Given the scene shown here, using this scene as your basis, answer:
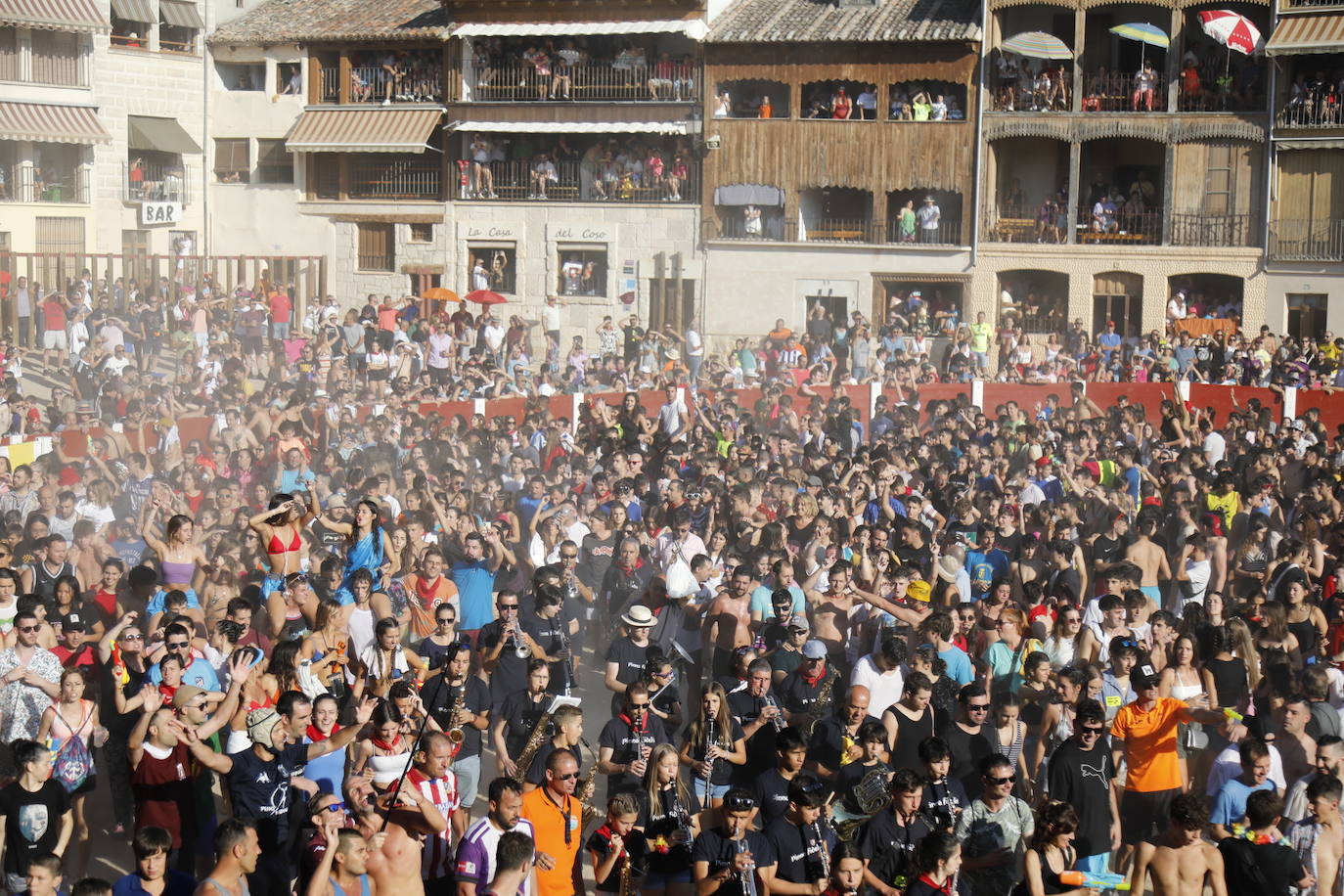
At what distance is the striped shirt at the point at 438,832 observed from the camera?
8523mm

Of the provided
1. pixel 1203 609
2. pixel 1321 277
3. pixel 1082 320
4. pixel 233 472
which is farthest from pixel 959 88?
pixel 1203 609

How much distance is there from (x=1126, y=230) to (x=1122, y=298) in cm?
145

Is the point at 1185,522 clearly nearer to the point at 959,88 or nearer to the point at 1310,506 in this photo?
the point at 1310,506

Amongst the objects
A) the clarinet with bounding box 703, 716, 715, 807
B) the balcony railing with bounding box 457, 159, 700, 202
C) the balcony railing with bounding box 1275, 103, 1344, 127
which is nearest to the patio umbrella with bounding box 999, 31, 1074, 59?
the balcony railing with bounding box 1275, 103, 1344, 127

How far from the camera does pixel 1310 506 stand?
14703mm

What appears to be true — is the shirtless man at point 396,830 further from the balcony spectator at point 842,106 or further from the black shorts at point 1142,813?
the balcony spectator at point 842,106

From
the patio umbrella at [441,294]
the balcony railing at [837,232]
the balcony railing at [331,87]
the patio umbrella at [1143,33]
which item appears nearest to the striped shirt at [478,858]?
the patio umbrella at [441,294]

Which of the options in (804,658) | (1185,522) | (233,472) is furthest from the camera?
(233,472)

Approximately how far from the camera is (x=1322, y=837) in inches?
341

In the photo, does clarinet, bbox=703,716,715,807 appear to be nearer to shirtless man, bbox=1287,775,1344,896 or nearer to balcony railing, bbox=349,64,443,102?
shirtless man, bbox=1287,775,1344,896

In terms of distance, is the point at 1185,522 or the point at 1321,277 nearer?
the point at 1185,522

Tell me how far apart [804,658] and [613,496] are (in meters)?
4.99

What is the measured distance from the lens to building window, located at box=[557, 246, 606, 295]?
3938 centimetres

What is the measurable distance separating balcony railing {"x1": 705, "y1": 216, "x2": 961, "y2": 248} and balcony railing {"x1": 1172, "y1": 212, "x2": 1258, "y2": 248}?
14.4ft
